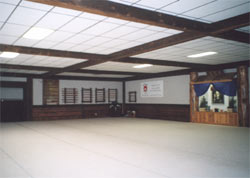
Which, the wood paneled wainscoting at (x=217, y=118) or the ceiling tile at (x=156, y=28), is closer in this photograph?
the ceiling tile at (x=156, y=28)

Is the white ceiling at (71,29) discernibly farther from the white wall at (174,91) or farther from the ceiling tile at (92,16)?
the white wall at (174,91)

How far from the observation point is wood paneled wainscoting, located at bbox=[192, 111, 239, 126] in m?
10.5

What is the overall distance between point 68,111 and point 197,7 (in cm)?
1268

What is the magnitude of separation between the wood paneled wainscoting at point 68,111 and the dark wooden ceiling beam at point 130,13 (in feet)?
39.1

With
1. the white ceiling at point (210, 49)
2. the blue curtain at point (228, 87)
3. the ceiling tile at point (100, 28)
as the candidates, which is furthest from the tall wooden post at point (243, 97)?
the ceiling tile at point (100, 28)

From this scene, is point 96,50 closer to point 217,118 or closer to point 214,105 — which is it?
point 217,118

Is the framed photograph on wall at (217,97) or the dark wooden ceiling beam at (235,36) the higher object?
the dark wooden ceiling beam at (235,36)

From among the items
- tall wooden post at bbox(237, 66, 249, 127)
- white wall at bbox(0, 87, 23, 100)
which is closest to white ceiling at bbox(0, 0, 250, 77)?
tall wooden post at bbox(237, 66, 249, 127)

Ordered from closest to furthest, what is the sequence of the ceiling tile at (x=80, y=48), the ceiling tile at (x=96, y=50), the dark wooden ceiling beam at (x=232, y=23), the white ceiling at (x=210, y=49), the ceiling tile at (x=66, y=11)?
the ceiling tile at (x=66, y=11), the dark wooden ceiling beam at (x=232, y=23), the white ceiling at (x=210, y=49), the ceiling tile at (x=80, y=48), the ceiling tile at (x=96, y=50)

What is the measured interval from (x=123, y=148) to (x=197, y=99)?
742 cm

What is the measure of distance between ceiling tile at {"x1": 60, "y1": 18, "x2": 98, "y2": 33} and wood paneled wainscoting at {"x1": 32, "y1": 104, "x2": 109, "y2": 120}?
33.4 feet

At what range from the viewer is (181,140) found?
7.21 metres

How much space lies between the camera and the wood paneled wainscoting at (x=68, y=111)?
1464 cm

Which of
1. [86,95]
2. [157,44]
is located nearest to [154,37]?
[157,44]
